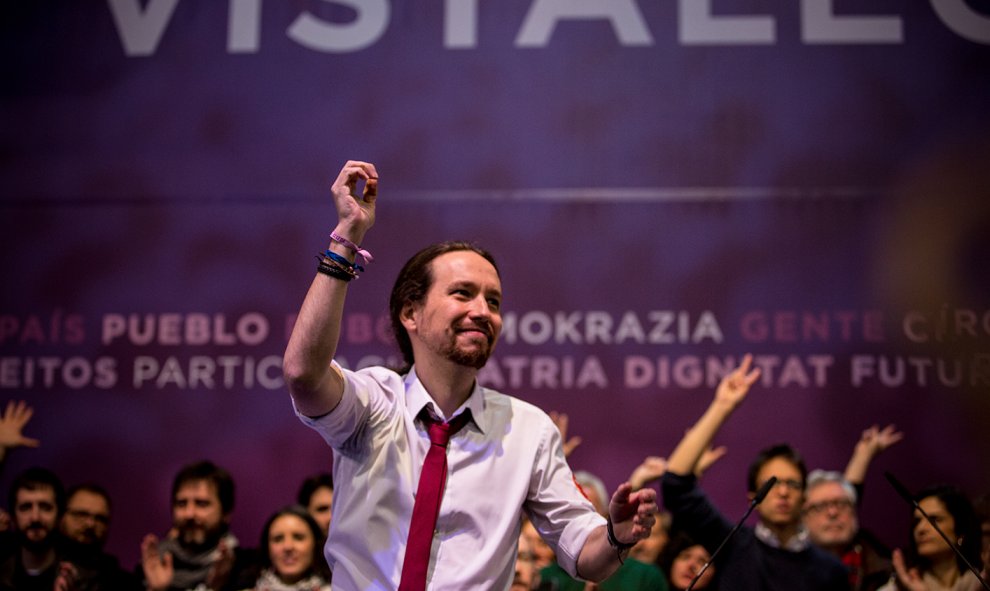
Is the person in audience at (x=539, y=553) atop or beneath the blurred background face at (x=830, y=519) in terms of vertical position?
beneath

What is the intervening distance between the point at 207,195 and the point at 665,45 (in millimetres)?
2361

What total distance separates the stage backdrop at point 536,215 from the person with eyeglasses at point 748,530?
3.91 ft

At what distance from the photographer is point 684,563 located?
4.22 metres

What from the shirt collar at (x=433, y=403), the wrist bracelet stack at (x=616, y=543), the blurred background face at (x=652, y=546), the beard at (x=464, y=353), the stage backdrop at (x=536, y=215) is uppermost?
the stage backdrop at (x=536, y=215)

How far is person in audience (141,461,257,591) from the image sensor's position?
409cm

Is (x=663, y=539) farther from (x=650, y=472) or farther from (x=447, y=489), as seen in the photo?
(x=447, y=489)

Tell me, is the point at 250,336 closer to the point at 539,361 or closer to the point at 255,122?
the point at 255,122

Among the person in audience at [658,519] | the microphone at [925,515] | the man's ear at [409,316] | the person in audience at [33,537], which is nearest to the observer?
the microphone at [925,515]

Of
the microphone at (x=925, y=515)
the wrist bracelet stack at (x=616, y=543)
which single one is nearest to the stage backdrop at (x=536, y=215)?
the microphone at (x=925, y=515)

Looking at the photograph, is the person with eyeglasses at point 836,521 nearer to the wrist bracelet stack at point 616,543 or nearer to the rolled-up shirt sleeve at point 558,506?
the rolled-up shirt sleeve at point 558,506

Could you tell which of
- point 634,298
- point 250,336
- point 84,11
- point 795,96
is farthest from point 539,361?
point 84,11

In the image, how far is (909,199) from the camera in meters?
5.10

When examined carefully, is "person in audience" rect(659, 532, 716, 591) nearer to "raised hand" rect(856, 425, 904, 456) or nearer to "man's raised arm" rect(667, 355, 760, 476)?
"man's raised arm" rect(667, 355, 760, 476)

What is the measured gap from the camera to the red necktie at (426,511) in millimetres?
2094
